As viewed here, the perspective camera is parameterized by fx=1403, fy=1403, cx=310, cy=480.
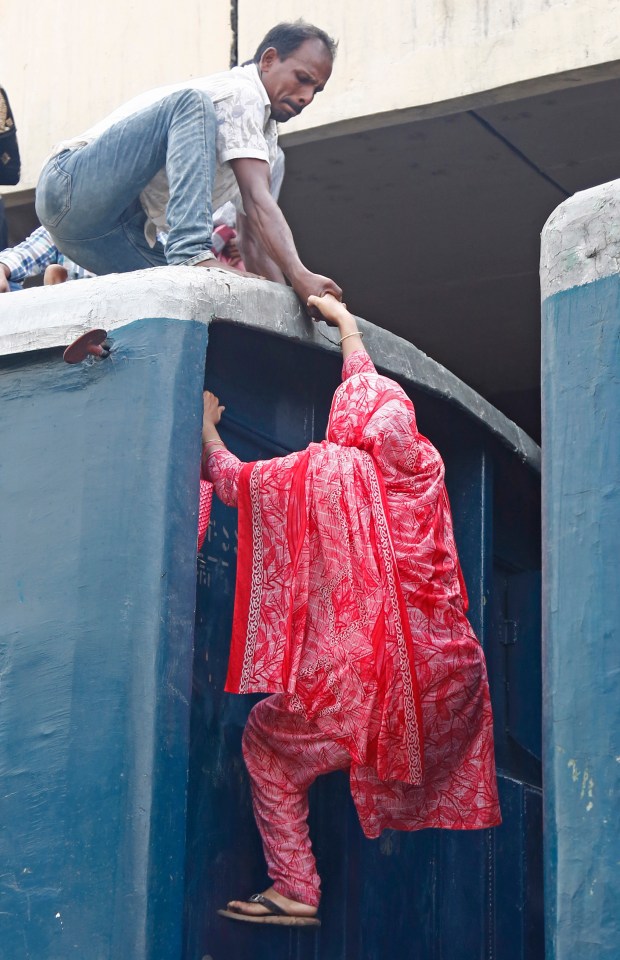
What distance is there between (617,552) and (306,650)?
0.88m

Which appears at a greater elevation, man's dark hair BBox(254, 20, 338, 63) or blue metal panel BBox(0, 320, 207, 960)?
man's dark hair BBox(254, 20, 338, 63)

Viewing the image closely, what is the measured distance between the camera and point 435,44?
602cm

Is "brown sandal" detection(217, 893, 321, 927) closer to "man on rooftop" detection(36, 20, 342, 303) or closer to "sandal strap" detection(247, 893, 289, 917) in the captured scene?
"sandal strap" detection(247, 893, 289, 917)

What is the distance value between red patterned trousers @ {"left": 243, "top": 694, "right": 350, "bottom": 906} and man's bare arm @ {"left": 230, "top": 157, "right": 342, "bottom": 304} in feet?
3.82

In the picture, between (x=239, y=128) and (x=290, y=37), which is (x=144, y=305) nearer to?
(x=239, y=128)

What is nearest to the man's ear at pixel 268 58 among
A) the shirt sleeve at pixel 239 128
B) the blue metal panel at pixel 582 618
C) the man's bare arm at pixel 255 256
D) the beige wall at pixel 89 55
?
the shirt sleeve at pixel 239 128

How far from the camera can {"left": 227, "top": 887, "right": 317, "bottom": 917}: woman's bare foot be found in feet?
11.5

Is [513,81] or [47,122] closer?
[513,81]

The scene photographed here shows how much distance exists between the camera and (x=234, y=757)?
3764 mm

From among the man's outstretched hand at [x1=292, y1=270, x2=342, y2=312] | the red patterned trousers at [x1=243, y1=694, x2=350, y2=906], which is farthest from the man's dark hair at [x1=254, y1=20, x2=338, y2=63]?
the red patterned trousers at [x1=243, y1=694, x2=350, y2=906]

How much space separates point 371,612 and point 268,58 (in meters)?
1.85

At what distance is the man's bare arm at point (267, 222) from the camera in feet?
12.8

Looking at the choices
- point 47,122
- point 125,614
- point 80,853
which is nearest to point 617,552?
point 125,614

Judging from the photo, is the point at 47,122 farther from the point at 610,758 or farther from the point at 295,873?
the point at 610,758
